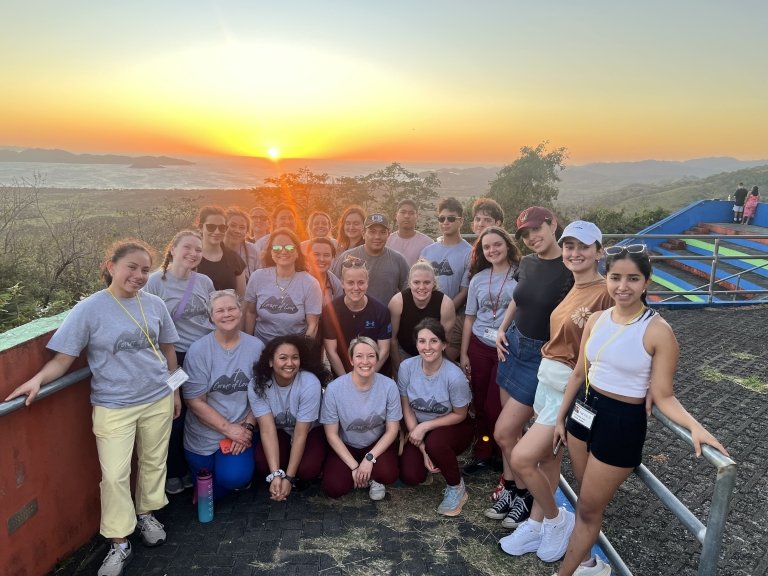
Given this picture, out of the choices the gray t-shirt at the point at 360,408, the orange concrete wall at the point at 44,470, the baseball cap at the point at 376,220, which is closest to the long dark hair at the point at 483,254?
the baseball cap at the point at 376,220

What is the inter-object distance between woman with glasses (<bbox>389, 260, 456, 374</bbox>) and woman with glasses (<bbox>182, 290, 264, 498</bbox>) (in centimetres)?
122

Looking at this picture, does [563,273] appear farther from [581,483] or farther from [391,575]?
[391,575]

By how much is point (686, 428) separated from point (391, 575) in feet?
6.27

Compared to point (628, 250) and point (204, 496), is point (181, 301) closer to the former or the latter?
point (204, 496)

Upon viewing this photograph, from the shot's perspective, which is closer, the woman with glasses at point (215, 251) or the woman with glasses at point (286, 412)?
the woman with glasses at point (286, 412)

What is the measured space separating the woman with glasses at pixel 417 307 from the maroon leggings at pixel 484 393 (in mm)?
→ 323

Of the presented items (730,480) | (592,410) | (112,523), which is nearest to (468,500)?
(592,410)

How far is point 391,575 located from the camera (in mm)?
2895

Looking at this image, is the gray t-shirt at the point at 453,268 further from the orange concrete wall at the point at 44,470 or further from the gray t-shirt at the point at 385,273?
the orange concrete wall at the point at 44,470

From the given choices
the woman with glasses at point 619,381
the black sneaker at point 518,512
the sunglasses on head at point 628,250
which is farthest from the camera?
the black sneaker at point 518,512

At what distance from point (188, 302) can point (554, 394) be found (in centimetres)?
271

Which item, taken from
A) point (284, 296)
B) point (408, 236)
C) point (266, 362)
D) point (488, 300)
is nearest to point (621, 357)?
point (488, 300)

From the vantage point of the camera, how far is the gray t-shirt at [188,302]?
11.9ft

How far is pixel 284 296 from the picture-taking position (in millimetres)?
4043
